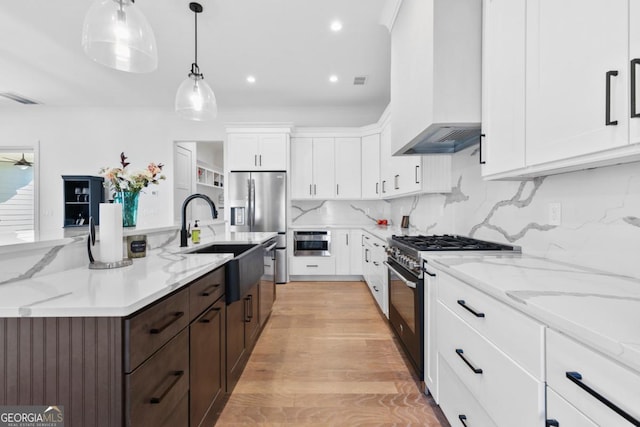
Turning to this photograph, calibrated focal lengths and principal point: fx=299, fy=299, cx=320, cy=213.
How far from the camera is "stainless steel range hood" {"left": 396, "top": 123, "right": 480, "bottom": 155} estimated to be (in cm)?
184

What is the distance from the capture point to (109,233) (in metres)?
1.48

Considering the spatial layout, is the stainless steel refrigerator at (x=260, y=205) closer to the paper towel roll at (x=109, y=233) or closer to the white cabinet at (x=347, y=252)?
the white cabinet at (x=347, y=252)

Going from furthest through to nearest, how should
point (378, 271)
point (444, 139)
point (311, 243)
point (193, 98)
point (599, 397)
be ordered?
point (311, 243) → point (378, 271) → point (193, 98) → point (444, 139) → point (599, 397)

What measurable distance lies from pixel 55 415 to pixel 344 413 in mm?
1379

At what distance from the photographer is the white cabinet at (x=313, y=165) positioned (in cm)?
491

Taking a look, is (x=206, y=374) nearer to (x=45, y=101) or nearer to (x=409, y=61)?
(x=409, y=61)

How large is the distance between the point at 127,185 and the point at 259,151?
9.79 feet

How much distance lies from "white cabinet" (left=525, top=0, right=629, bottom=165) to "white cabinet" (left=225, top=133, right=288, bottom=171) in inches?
148

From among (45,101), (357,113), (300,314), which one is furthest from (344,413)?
(45,101)

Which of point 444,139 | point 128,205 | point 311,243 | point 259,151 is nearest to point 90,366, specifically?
point 128,205

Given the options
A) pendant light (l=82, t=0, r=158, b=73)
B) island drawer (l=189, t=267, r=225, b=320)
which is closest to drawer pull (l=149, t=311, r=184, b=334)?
island drawer (l=189, t=267, r=225, b=320)

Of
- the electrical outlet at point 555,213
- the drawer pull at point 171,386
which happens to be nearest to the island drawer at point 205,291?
the drawer pull at point 171,386

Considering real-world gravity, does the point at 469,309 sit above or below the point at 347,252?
above

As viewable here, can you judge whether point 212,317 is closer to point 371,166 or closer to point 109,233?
point 109,233
